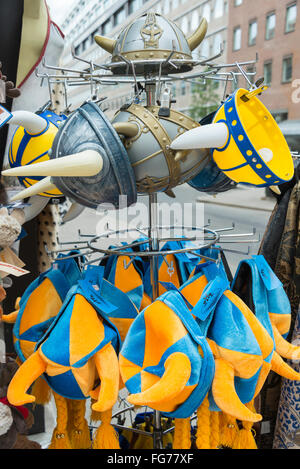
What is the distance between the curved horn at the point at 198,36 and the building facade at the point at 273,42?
785cm

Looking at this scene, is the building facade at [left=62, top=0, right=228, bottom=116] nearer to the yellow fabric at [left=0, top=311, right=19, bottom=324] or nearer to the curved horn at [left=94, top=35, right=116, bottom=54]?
the curved horn at [left=94, top=35, right=116, bottom=54]

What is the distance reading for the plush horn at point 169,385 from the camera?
0.71 m

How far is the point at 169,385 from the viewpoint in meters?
0.72

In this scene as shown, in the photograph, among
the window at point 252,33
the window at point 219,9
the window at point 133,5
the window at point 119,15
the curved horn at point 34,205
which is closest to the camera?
the curved horn at point 34,205

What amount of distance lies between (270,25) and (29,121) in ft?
32.0

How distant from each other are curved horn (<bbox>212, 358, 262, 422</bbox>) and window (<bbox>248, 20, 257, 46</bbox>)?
10.5 m

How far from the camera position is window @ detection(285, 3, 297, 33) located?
26.8ft

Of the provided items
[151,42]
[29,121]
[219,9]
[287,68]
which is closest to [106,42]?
[151,42]

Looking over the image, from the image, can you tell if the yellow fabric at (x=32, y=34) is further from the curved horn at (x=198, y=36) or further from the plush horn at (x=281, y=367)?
the plush horn at (x=281, y=367)

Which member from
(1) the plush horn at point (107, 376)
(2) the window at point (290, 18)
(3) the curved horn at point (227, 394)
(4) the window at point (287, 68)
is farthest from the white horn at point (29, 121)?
(4) the window at point (287, 68)

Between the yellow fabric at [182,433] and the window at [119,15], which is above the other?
the window at [119,15]

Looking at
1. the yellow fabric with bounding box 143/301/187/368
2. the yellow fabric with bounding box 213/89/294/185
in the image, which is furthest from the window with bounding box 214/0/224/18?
the yellow fabric with bounding box 143/301/187/368

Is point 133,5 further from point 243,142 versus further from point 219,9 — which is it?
point 219,9
